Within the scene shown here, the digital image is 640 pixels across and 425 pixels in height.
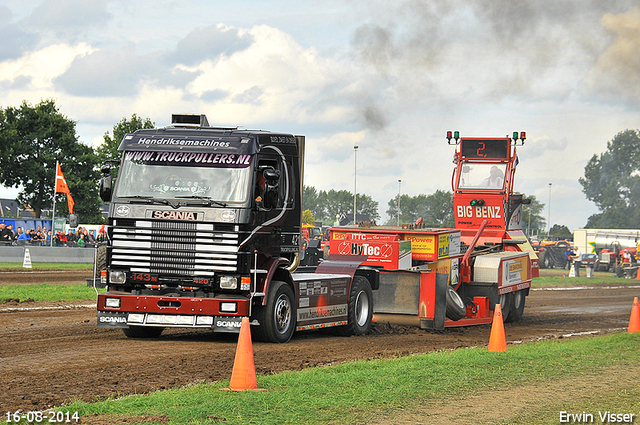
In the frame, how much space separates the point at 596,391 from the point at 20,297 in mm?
15453

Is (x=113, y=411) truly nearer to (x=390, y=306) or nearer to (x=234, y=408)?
(x=234, y=408)

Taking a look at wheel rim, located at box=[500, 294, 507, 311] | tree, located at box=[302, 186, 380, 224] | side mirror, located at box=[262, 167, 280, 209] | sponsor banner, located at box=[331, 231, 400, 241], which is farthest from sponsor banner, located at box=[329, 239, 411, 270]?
tree, located at box=[302, 186, 380, 224]

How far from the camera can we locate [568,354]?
12.6 meters

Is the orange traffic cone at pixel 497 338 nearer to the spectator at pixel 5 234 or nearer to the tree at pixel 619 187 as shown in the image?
the spectator at pixel 5 234

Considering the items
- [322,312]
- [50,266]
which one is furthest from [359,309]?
[50,266]

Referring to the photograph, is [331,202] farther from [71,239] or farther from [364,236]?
[364,236]

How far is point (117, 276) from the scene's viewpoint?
12.3m

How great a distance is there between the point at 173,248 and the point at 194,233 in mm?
422

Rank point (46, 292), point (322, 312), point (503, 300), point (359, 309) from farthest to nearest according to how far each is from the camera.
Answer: point (46, 292), point (503, 300), point (359, 309), point (322, 312)

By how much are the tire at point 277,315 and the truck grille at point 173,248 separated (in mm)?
992

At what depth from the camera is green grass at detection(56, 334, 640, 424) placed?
24.6 feet

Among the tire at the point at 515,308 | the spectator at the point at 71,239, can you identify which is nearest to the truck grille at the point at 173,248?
the tire at the point at 515,308

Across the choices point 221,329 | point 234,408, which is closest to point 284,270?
point 221,329

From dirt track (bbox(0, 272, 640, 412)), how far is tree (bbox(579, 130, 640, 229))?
77.3 m
